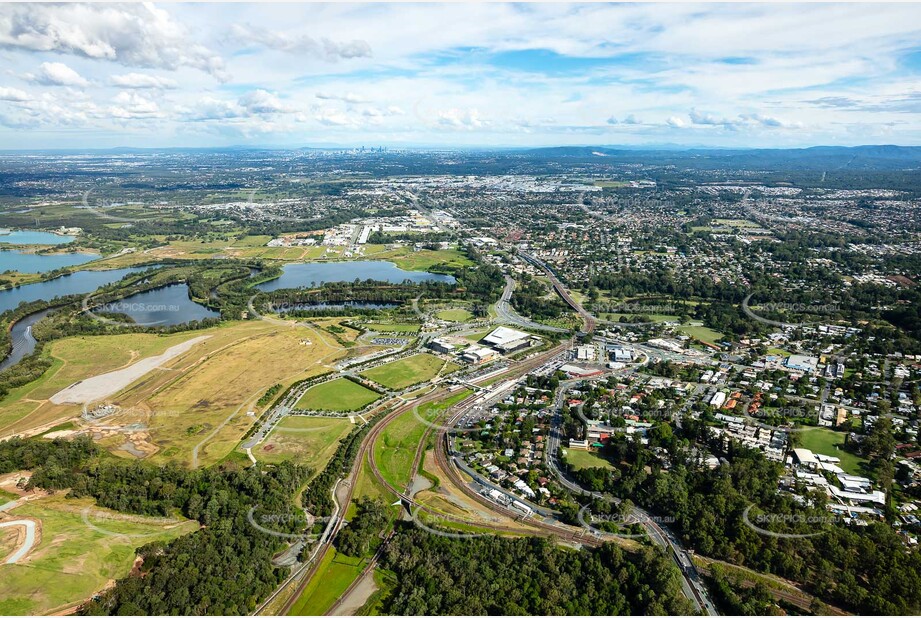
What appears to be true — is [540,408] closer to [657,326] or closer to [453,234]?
[657,326]

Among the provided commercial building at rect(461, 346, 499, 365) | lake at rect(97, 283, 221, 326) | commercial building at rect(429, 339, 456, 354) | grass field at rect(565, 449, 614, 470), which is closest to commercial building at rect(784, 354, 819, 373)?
grass field at rect(565, 449, 614, 470)

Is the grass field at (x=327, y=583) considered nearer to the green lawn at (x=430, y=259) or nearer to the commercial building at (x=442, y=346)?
the commercial building at (x=442, y=346)

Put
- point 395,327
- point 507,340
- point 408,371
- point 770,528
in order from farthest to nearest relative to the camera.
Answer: point 395,327, point 507,340, point 408,371, point 770,528

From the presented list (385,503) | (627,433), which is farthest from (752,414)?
(385,503)

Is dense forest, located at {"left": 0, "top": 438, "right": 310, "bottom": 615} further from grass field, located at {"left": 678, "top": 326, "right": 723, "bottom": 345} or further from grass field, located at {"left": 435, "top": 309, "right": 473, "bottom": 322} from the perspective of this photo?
grass field, located at {"left": 678, "top": 326, "right": 723, "bottom": 345}

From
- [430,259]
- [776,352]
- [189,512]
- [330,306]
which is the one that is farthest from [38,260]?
[776,352]

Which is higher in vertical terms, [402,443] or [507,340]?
[507,340]

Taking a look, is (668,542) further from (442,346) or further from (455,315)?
(455,315)
